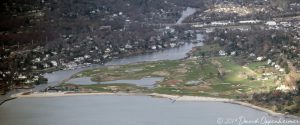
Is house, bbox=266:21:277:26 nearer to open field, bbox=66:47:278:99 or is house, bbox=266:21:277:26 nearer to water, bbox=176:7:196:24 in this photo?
water, bbox=176:7:196:24

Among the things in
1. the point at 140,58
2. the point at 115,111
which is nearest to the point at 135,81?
the point at 115,111

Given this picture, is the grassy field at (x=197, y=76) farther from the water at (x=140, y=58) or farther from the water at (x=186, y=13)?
the water at (x=186, y=13)

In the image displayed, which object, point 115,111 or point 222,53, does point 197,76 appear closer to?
point 222,53

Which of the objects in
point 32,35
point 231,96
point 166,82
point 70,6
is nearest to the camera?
point 231,96

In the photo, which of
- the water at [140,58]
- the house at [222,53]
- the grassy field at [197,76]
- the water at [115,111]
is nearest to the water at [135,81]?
the grassy field at [197,76]

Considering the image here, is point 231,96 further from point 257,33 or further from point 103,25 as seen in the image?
point 103,25

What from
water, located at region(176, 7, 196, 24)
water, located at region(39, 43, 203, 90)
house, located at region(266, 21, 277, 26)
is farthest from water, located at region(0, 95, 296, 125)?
water, located at region(176, 7, 196, 24)

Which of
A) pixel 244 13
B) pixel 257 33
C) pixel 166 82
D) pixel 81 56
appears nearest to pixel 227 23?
pixel 244 13

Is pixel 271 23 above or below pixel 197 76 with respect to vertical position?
above

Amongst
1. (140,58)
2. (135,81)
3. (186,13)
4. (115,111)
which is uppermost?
(186,13)
